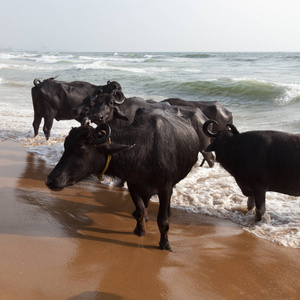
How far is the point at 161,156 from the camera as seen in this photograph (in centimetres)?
402

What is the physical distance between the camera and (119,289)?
3.24m

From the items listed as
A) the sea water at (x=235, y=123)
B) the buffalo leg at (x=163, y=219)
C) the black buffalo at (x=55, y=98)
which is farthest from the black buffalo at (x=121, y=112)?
the black buffalo at (x=55, y=98)

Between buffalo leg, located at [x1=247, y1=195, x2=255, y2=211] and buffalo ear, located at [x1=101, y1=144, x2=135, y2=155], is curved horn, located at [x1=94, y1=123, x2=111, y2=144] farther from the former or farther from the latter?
buffalo leg, located at [x1=247, y1=195, x2=255, y2=211]

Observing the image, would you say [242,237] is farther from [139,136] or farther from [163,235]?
[139,136]

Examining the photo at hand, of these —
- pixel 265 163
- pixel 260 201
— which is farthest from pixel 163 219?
pixel 265 163

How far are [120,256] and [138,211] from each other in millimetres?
664

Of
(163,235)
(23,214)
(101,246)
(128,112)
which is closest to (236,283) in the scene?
(163,235)

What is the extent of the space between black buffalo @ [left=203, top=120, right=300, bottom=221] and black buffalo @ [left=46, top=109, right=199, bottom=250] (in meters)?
0.71

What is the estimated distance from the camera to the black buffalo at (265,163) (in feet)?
15.4

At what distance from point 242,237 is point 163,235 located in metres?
1.09

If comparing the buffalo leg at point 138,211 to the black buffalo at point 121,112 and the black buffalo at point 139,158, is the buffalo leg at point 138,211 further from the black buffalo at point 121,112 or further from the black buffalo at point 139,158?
the black buffalo at point 121,112

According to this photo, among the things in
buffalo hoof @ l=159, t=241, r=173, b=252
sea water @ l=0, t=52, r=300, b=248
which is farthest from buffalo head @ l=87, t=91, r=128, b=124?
buffalo hoof @ l=159, t=241, r=173, b=252

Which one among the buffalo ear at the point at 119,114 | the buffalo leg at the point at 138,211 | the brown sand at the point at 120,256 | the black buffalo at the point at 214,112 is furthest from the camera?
the black buffalo at the point at 214,112

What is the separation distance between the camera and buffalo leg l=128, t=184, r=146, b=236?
14.2 ft
